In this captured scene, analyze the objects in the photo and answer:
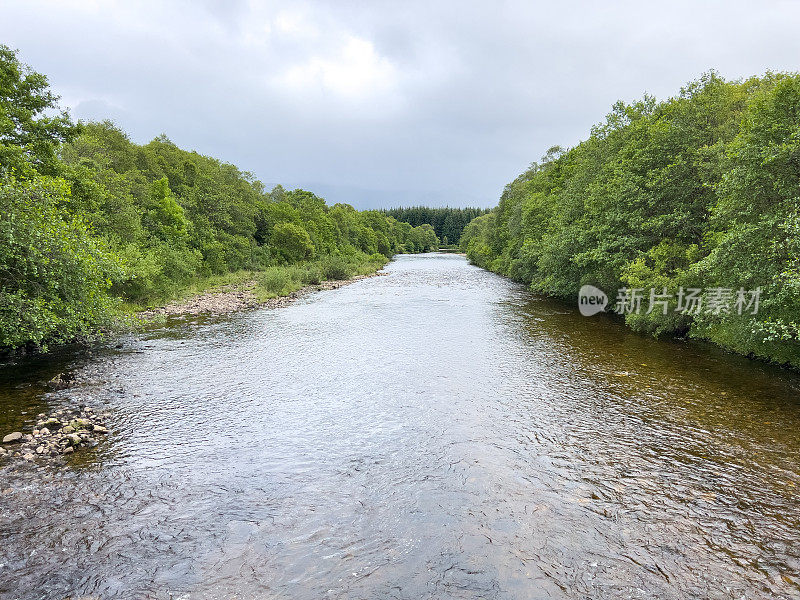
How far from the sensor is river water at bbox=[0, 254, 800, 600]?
649 centimetres

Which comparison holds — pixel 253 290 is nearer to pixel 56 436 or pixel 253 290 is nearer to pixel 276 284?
pixel 276 284

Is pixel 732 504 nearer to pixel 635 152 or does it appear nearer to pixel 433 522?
pixel 433 522

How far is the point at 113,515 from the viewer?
305 inches

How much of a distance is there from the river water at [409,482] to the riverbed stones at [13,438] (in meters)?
1.37

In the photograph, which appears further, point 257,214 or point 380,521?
point 257,214

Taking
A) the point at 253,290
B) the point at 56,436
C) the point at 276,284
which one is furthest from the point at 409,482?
the point at 253,290

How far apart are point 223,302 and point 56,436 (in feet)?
79.5

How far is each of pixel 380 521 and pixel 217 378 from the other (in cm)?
1021

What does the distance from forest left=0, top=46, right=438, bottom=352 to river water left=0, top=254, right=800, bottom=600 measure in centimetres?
290

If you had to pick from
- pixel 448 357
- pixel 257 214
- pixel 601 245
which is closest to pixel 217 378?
pixel 448 357

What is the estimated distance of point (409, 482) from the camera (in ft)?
30.0

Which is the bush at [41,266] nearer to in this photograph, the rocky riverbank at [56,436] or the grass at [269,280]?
the rocky riverbank at [56,436]

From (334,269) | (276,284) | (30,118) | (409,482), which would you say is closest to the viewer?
(409,482)

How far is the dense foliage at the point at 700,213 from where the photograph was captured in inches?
567
